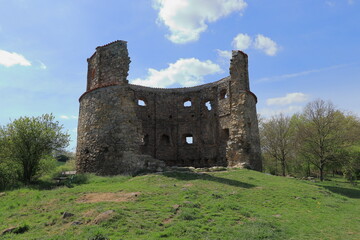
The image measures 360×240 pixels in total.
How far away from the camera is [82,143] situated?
1598 centimetres

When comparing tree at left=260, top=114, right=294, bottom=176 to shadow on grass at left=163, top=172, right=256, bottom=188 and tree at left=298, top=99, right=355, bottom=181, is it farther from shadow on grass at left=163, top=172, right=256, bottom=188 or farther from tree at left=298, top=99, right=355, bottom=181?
shadow on grass at left=163, top=172, right=256, bottom=188

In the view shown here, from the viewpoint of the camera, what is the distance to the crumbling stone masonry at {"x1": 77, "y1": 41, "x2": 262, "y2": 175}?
14.7m

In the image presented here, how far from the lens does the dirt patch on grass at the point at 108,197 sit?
845 cm

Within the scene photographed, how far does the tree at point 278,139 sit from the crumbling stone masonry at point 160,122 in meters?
7.84

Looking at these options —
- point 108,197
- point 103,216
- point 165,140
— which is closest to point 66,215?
point 103,216

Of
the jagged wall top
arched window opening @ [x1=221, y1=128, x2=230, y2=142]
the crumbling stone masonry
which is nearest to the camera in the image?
the crumbling stone masonry

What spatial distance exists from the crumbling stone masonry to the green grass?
4.14 m

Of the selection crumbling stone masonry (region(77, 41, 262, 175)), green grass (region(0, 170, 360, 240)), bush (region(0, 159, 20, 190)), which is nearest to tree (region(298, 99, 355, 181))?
crumbling stone masonry (region(77, 41, 262, 175))

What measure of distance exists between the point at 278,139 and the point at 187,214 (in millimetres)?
22189

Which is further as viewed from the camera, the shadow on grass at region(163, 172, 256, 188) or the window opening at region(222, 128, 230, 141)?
the window opening at region(222, 128, 230, 141)

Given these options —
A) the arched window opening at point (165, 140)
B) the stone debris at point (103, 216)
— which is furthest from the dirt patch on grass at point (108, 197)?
the arched window opening at point (165, 140)

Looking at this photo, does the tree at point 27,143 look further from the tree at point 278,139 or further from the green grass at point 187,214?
the tree at point 278,139

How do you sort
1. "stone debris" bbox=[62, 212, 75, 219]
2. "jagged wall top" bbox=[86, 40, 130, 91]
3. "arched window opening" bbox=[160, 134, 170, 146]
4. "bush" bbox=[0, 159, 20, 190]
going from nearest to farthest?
"stone debris" bbox=[62, 212, 75, 219] < "bush" bbox=[0, 159, 20, 190] < "jagged wall top" bbox=[86, 40, 130, 91] < "arched window opening" bbox=[160, 134, 170, 146]

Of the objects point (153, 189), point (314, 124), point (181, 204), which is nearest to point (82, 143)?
point (153, 189)
